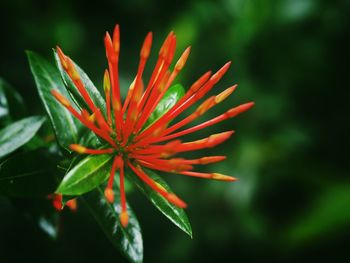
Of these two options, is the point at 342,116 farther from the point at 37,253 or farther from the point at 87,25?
the point at 37,253

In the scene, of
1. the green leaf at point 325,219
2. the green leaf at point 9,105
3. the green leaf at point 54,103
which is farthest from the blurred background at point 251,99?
the green leaf at point 54,103

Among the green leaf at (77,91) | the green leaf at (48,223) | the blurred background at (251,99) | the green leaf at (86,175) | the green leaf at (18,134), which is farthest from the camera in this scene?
the blurred background at (251,99)

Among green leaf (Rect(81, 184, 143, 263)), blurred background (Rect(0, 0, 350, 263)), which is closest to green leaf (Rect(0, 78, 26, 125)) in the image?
green leaf (Rect(81, 184, 143, 263))

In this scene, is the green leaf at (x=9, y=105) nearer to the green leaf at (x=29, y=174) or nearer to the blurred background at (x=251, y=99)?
the green leaf at (x=29, y=174)

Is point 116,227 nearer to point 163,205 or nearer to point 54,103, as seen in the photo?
point 163,205

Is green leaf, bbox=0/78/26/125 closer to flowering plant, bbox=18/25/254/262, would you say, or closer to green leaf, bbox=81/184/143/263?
flowering plant, bbox=18/25/254/262

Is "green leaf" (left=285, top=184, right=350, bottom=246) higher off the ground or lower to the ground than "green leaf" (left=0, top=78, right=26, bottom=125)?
lower
